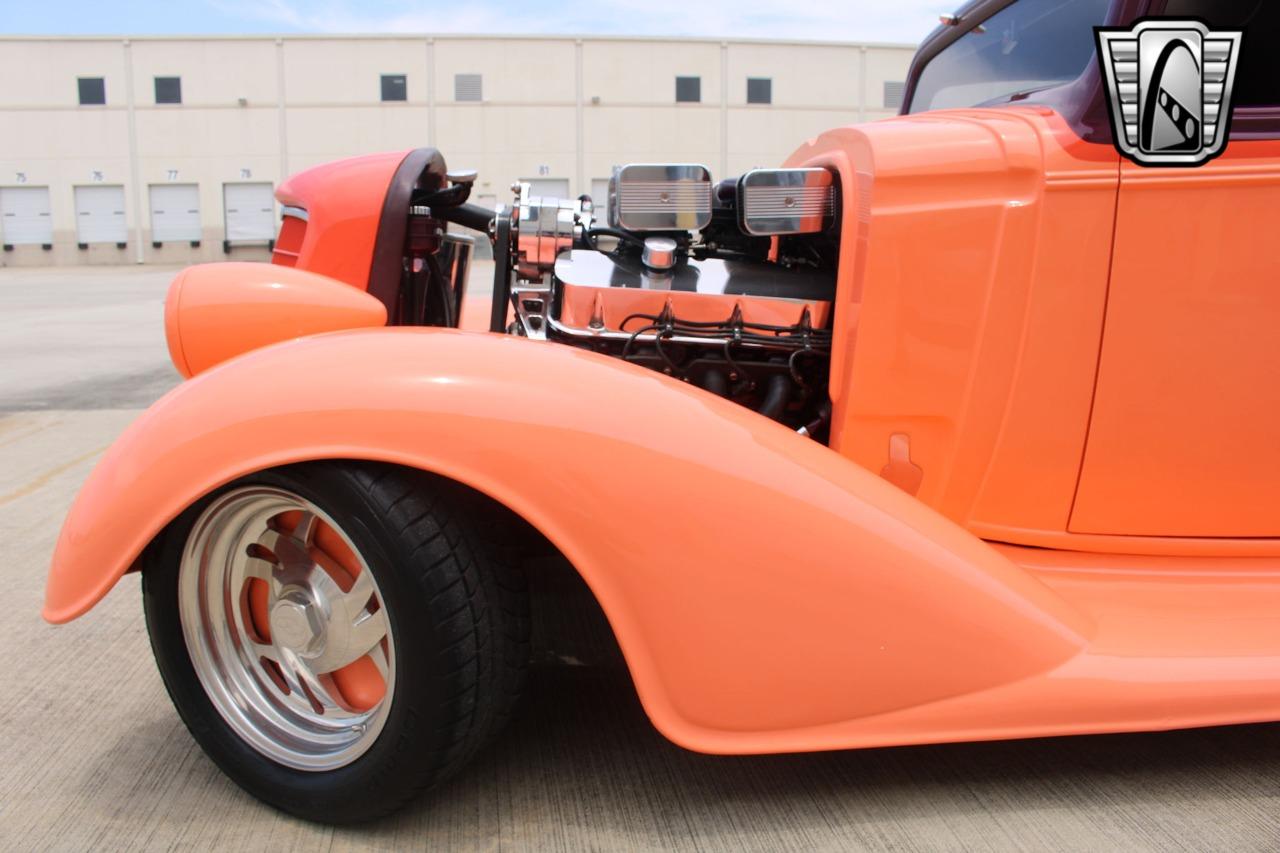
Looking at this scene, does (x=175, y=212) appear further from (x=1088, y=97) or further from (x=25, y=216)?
(x=1088, y=97)

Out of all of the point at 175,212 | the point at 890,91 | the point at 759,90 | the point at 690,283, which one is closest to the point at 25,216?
the point at 175,212

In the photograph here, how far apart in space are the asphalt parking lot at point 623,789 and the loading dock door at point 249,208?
111ft

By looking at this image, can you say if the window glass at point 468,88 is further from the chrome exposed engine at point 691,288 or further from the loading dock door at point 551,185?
the chrome exposed engine at point 691,288

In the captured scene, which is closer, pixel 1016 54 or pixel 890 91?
pixel 1016 54

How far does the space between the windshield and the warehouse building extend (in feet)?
99.9

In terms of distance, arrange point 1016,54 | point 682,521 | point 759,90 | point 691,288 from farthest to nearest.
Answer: point 759,90 → point 1016,54 → point 691,288 → point 682,521

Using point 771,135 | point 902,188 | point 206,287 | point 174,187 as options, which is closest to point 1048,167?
point 902,188

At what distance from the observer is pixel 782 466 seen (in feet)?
5.36

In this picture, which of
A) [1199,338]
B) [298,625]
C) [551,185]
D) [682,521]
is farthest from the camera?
[551,185]

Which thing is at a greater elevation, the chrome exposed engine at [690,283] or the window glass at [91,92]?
the window glass at [91,92]

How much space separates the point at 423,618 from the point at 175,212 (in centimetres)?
3666

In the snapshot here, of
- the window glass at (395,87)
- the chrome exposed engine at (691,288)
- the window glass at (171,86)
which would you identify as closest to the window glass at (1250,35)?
the chrome exposed engine at (691,288)

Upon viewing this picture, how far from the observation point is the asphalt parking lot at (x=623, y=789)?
172 centimetres

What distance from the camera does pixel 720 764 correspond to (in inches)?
77.7
